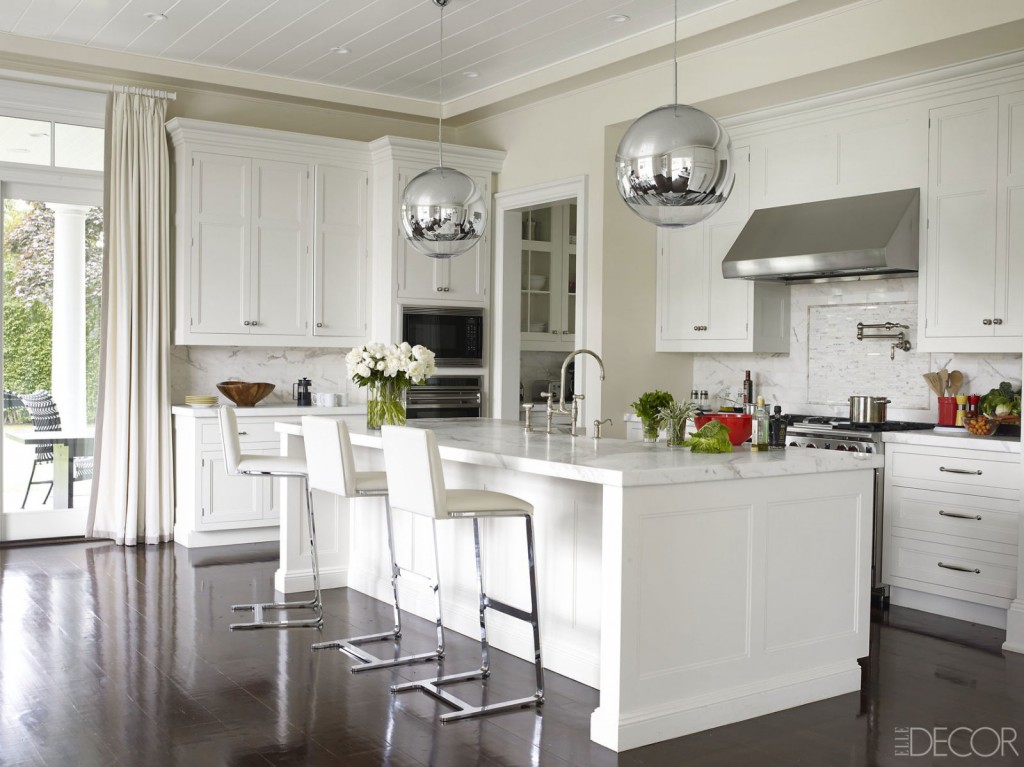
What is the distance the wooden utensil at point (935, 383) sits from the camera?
5320 mm

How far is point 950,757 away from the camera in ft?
10.0

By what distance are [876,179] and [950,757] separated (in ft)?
10.7

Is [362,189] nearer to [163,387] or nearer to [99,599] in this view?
[163,387]

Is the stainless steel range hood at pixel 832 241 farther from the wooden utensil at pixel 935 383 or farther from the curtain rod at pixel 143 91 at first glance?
the curtain rod at pixel 143 91

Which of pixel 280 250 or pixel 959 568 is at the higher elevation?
pixel 280 250

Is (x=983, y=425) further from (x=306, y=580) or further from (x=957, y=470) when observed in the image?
(x=306, y=580)

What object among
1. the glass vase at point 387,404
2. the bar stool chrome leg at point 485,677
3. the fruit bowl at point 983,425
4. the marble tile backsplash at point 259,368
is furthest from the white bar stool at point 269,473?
the fruit bowl at point 983,425

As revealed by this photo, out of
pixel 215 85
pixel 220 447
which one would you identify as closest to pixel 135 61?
pixel 215 85

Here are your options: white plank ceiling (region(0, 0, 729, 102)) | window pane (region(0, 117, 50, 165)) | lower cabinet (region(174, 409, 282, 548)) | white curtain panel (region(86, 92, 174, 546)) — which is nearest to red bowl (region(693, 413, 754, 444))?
white plank ceiling (region(0, 0, 729, 102))

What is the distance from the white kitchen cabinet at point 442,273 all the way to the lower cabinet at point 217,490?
4.32 feet

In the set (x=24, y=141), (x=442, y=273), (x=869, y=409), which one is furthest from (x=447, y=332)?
(x=869, y=409)

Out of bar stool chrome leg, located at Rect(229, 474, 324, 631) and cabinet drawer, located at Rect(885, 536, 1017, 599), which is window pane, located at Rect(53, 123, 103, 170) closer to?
bar stool chrome leg, located at Rect(229, 474, 324, 631)

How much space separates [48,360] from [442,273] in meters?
2.59

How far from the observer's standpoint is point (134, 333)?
20.6 ft
